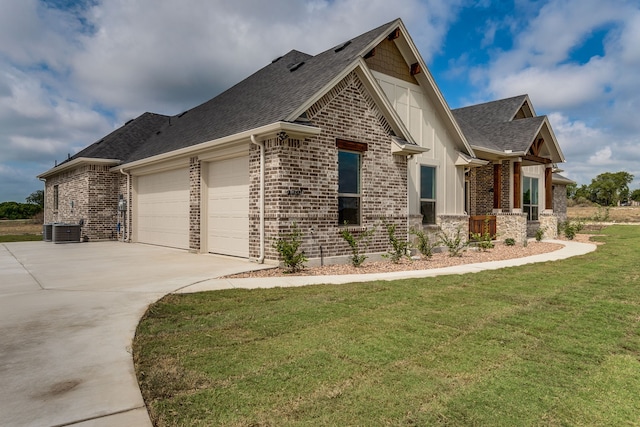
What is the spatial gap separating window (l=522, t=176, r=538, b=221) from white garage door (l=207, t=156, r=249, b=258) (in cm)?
1536

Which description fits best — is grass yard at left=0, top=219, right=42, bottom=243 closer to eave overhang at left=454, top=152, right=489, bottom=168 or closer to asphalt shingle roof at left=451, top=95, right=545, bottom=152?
eave overhang at left=454, top=152, right=489, bottom=168

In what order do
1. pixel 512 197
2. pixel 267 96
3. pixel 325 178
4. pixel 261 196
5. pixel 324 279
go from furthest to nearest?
pixel 512 197, pixel 267 96, pixel 325 178, pixel 261 196, pixel 324 279

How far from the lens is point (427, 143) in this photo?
13750 millimetres

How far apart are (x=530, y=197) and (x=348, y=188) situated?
1403 centimetres

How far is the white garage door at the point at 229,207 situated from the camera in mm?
10453

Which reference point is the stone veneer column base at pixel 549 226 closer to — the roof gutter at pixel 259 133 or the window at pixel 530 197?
the window at pixel 530 197

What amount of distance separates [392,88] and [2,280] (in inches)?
457

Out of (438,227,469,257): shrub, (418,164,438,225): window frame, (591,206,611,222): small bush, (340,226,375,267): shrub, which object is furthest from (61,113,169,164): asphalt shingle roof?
(591,206,611,222): small bush

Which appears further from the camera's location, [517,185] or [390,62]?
[517,185]

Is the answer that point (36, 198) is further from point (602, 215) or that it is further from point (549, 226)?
point (602, 215)

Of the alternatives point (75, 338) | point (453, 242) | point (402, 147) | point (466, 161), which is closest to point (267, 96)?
point (402, 147)

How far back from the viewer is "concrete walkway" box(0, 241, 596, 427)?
271 centimetres

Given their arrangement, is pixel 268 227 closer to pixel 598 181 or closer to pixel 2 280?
pixel 2 280

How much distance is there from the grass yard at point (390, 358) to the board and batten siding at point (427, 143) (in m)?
7.23
